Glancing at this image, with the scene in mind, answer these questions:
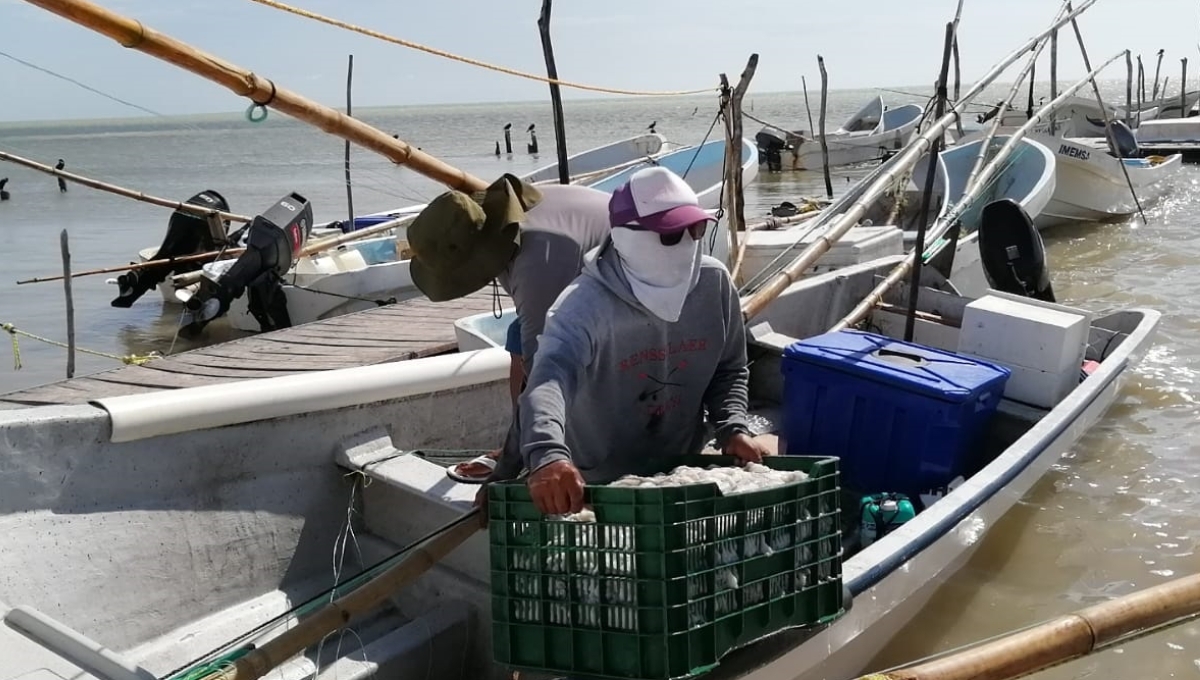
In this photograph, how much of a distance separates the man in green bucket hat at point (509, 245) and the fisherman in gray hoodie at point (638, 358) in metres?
0.65

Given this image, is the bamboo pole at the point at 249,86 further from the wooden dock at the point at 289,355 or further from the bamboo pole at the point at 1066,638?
the bamboo pole at the point at 1066,638

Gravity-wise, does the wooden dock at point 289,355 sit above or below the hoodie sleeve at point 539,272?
below

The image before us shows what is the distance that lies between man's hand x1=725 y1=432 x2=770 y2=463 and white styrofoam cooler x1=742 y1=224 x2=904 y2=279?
354 cm

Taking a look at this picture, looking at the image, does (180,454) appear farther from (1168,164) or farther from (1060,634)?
(1168,164)

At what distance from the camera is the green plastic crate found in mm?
2168

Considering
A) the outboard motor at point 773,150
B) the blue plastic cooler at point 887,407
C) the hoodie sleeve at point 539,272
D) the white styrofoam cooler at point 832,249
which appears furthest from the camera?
the outboard motor at point 773,150

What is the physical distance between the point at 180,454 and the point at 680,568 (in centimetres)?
202

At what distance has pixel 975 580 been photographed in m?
4.17

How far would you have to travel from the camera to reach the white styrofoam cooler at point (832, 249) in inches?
254

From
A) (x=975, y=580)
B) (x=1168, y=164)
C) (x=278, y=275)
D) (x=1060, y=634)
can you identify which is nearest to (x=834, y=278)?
(x=975, y=580)

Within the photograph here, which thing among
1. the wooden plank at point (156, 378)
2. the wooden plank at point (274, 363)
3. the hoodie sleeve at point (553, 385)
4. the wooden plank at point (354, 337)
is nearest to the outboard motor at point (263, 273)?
the wooden plank at point (354, 337)

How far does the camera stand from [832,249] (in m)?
6.52

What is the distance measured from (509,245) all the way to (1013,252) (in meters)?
5.07

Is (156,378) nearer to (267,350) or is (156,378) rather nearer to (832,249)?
(267,350)
